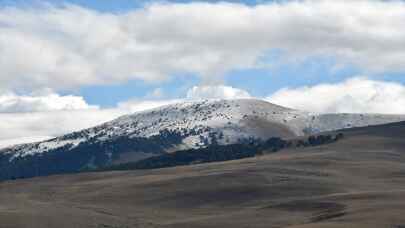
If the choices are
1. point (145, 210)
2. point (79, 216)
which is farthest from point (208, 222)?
point (145, 210)

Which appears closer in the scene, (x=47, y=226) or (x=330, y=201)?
(x=47, y=226)

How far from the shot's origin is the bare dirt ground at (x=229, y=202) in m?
117

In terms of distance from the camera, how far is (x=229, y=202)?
516ft

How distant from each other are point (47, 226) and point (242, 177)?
7844 cm

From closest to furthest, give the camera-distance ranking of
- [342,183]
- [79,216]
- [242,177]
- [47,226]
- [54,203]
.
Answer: [47,226] → [79,216] → [54,203] → [342,183] → [242,177]

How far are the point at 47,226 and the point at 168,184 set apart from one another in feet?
237

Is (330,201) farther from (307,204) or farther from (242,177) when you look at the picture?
(242,177)

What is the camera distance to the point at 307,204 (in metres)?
135

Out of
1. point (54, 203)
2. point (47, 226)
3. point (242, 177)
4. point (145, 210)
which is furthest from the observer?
point (242, 177)

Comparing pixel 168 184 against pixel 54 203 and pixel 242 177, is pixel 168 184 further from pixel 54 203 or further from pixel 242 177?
pixel 54 203

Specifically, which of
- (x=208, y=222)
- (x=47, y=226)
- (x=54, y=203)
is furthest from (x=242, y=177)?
(x=47, y=226)

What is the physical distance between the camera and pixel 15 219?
390 ft

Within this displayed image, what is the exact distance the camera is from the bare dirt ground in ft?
382

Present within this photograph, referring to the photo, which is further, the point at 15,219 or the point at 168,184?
the point at 168,184
